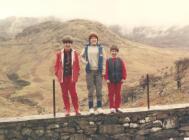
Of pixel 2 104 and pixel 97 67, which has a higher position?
pixel 97 67

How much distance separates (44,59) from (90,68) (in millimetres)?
113655

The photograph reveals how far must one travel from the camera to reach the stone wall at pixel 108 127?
1466cm

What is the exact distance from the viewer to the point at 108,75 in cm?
1490

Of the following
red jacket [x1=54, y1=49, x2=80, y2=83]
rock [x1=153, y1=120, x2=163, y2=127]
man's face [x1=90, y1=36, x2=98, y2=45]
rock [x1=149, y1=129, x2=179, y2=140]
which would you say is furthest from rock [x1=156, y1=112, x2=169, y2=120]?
man's face [x1=90, y1=36, x2=98, y2=45]

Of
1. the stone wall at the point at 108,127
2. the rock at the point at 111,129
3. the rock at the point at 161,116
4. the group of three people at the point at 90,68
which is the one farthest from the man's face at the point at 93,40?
the rock at the point at 161,116

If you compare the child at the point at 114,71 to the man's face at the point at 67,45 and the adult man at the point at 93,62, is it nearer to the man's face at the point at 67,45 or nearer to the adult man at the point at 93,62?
the adult man at the point at 93,62

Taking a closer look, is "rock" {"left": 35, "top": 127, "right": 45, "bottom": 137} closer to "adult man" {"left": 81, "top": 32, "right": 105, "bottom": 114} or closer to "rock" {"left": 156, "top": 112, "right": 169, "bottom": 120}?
"adult man" {"left": 81, "top": 32, "right": 105, "bottom": 114}

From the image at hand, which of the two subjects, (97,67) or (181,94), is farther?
(181,94)

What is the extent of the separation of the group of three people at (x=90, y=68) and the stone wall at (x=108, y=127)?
35 centimetres

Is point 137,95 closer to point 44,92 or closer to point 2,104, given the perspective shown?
point 2,104

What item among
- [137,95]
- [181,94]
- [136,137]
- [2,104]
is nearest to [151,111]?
[136,137]

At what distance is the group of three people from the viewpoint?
1449cm

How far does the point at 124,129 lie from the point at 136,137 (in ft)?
1.35

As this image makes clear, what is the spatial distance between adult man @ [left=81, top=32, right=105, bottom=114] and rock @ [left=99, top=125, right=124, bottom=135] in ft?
1.93
